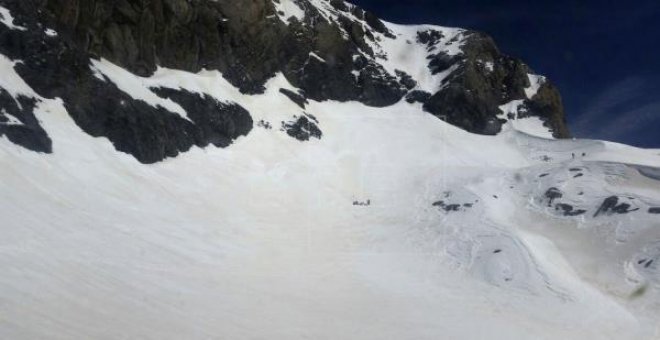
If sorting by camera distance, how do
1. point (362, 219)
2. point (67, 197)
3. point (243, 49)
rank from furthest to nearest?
point (243, 49) < point (362, 219) < point (67, 197)

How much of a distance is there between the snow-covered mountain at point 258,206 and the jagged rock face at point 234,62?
0.65ft

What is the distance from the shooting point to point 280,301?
2395cm

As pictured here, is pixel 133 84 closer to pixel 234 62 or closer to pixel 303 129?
pixel 303 129

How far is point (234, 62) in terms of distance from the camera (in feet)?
191

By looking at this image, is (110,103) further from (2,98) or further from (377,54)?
(377,54)

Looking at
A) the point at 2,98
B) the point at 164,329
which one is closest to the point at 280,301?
the point at 164,329

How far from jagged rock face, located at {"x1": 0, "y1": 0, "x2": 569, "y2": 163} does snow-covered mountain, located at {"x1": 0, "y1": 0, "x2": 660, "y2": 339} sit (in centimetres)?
20

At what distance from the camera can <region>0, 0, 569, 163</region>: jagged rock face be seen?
36562mm

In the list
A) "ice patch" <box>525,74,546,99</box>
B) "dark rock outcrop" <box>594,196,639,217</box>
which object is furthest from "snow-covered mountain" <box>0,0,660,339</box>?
"ice patch" <box>525,74,546,99</box>

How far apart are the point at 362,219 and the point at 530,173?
13.6 meters

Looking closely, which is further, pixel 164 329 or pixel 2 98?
pixel 2 98

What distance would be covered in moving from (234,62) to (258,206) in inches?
910

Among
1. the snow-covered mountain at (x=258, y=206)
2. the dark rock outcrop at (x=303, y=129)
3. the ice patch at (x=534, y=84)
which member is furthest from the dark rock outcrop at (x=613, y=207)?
the ice patch at (x=534, y=84)

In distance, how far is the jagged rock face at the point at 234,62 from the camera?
3656cm
